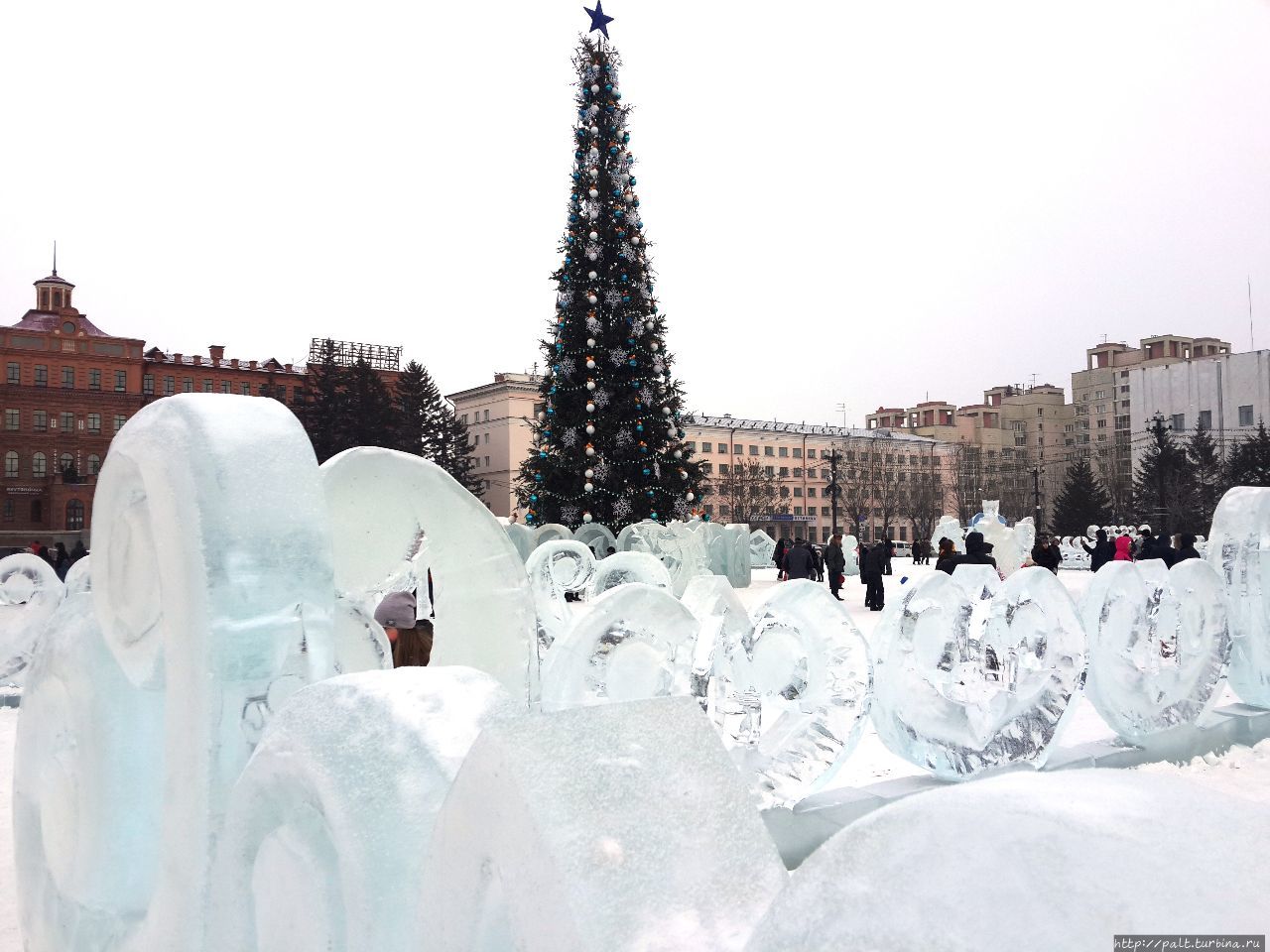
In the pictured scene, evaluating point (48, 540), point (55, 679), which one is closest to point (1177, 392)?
point (48, 540)

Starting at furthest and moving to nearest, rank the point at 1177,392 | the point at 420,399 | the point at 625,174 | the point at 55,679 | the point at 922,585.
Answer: the point at 1177,392 < the point at 420,399 < the point at 625,174 < the point at 922,585 < the point at 55,679

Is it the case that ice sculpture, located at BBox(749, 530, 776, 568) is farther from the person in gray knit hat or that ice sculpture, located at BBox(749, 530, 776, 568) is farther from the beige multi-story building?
the person in gray knit hat

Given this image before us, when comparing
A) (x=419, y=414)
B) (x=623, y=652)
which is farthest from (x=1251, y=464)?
(x=623, y=652)

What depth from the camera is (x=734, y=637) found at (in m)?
4.98

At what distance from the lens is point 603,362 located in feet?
70.8

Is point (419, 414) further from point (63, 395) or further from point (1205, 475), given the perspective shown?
point (1205, 475)

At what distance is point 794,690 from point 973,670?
134cm

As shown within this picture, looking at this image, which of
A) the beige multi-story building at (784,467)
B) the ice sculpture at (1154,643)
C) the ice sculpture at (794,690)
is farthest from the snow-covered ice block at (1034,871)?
the beige multi-story building at (784,467)

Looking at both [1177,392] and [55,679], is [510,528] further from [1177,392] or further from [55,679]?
[1177,392]

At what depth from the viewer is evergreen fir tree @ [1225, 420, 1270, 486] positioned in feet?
162

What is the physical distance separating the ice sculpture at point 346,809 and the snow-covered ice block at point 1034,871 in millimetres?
735

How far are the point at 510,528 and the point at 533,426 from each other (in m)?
2.58

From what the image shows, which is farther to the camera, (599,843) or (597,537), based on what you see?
(597,537)

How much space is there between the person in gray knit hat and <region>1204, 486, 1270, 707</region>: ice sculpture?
6.04m
